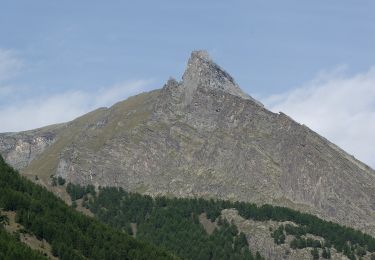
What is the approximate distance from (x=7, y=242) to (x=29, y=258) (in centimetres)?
827

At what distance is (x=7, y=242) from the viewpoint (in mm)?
194125

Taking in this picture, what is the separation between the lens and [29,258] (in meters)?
191
